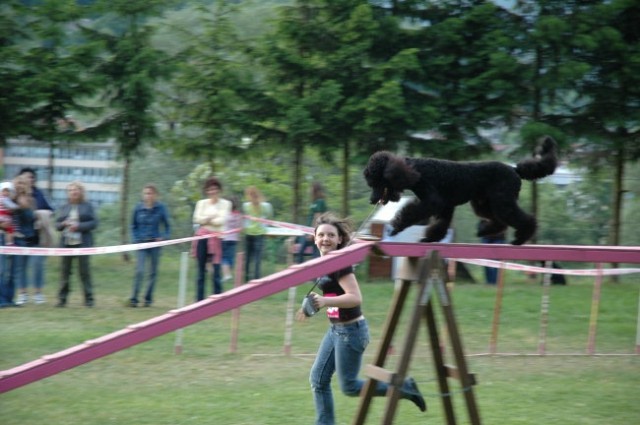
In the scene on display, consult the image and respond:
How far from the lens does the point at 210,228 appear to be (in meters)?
10.6

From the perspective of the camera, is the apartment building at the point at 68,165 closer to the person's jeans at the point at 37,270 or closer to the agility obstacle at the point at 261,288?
the person's jeans at the point at 37,270

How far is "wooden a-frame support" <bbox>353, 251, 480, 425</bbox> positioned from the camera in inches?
191

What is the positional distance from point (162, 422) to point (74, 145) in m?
8.91

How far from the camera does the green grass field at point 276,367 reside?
6.68 meters

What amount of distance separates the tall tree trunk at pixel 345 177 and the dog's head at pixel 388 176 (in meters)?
9.03

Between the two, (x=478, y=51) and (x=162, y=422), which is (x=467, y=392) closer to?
(x=162, y=422)

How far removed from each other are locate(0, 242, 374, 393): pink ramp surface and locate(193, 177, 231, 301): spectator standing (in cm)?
593

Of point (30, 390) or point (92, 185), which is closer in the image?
point (30, 390)

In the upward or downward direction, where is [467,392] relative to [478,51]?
downward

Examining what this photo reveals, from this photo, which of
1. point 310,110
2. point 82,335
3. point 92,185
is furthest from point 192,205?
point 82,335

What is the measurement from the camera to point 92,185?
18.4m

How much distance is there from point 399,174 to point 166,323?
4.74ft

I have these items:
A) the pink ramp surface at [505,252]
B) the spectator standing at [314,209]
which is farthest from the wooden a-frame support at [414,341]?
the spectator standing at [314,209]

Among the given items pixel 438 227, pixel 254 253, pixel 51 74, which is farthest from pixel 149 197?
pixel 438 227
